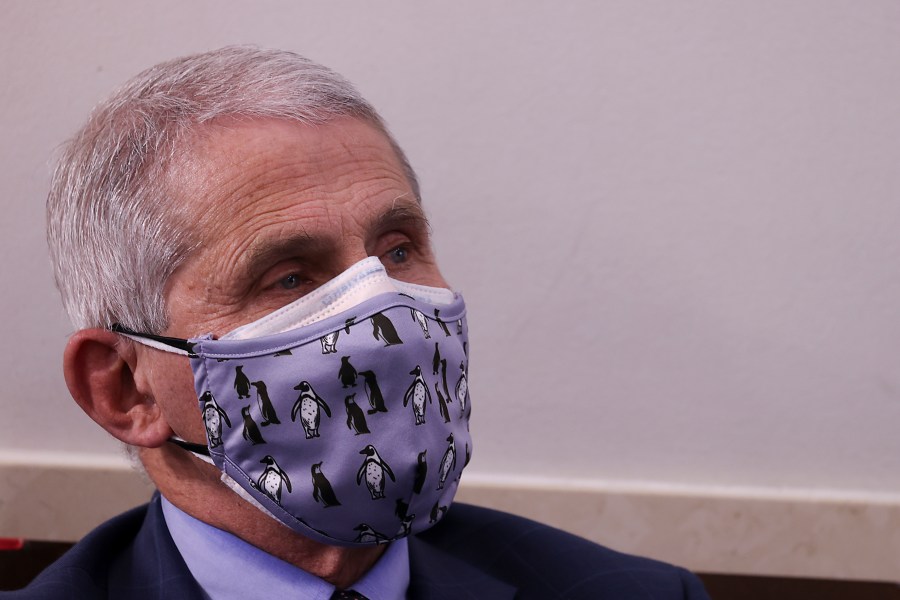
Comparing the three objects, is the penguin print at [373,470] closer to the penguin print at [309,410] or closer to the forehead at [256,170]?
the penguin print at [309,410]

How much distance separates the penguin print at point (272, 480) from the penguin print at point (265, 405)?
0.20 ft

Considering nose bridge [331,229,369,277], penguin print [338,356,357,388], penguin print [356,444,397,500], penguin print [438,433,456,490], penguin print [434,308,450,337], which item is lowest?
penguin print [438,433,456,490]

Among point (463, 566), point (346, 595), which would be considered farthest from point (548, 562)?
point (346, 595)

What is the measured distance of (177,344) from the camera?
1473 millimetres

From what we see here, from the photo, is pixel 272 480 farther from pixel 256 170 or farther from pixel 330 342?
pixel 256 170

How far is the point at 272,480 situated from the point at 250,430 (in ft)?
0.27

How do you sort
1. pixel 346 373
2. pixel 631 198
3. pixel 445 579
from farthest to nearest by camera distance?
Answer: 1. pixel 631 198
2. pixel 445 579
3. pixel 346 373

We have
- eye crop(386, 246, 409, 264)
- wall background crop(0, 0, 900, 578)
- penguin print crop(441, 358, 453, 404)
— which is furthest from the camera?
wall background crop(0, 0, 900, 578)

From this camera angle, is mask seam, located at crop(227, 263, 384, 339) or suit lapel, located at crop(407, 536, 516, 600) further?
suit lapel, located at crop(407, 536, 516, 600)

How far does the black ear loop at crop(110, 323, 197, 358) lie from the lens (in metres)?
1.45

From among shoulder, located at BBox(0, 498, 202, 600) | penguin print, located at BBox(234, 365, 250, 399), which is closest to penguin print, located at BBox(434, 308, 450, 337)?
penguin print, located at BBox(234, 365, 250, 399)

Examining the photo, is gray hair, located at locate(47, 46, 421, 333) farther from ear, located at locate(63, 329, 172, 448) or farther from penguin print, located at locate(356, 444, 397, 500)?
penguin print, located at locate(356, 444, 397, 500)

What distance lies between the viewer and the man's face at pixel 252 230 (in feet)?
4.81

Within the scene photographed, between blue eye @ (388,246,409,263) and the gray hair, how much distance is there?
23 cm
